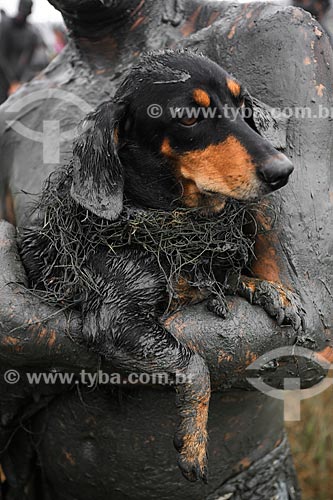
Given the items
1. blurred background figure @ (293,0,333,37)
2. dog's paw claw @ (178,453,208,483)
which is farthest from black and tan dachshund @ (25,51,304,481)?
blurred background figure @ (293,0,333,37)

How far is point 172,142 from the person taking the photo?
4.91ft

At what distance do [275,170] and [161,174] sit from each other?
0.25 meters

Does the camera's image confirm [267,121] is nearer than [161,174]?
No

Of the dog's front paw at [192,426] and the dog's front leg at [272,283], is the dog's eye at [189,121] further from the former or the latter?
the dog's front paw at [192,426]

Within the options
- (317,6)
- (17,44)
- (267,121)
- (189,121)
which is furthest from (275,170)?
(17,44)

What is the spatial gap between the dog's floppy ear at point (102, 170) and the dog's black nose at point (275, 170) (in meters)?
0.28

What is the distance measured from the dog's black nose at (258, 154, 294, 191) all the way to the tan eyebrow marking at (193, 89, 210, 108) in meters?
0.18

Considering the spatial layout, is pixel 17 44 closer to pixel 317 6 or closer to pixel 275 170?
pixel 317 6

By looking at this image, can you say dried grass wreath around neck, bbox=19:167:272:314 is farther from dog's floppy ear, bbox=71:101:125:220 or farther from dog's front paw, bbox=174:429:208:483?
dog's front paw, bbox=174:429:208:483

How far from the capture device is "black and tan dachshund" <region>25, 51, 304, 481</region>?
1.41m

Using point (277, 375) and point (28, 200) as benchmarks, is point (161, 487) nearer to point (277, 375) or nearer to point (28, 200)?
point (277, 375)

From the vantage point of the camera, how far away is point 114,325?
56.9 inches

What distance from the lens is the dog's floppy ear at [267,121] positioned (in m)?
1.60

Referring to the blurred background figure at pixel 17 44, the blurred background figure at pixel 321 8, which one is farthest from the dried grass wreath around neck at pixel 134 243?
the blurred background figure at pixel 17 44
